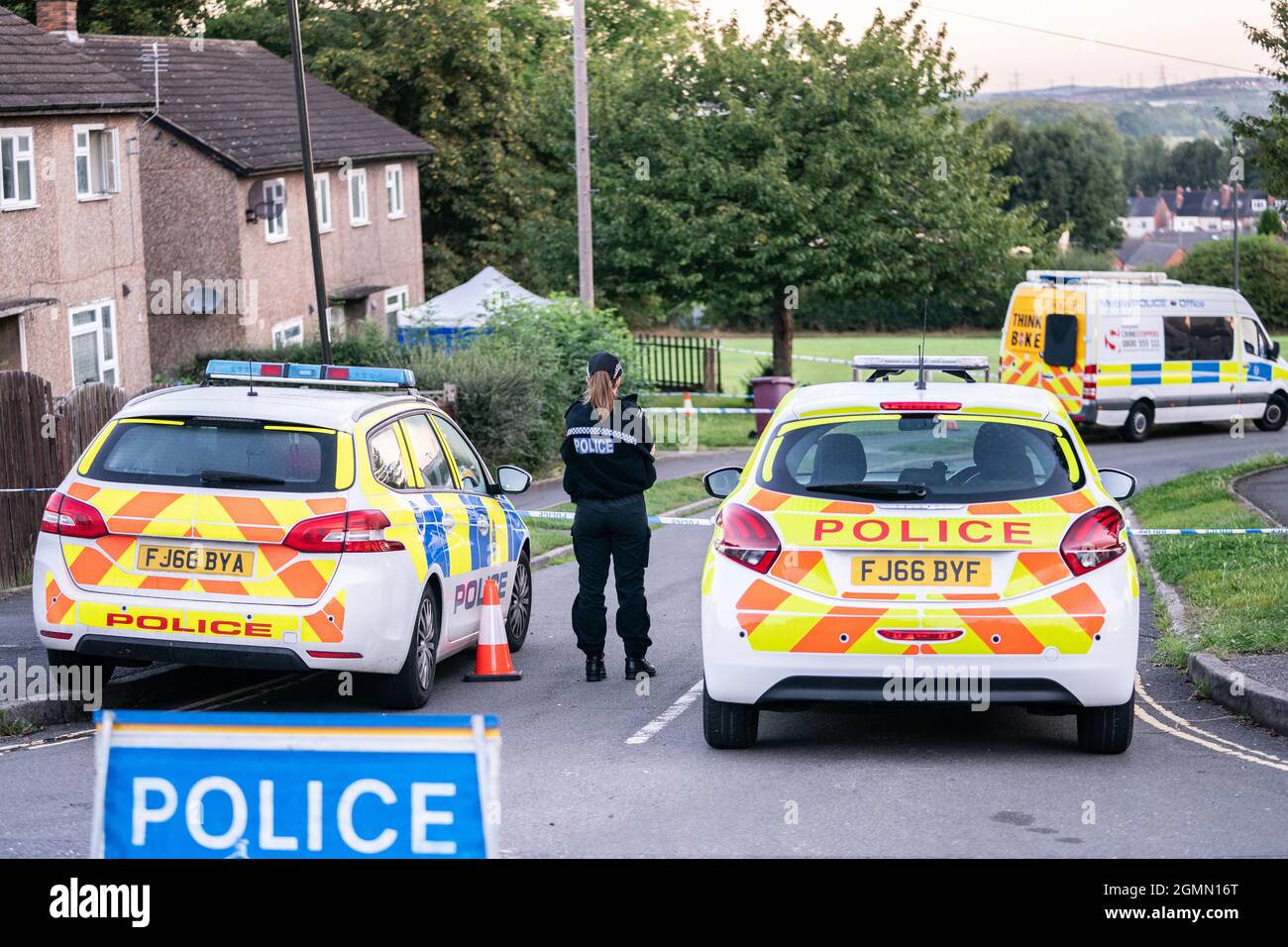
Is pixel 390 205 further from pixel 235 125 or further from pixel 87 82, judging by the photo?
pixel 87 82

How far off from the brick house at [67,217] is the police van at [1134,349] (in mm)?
15652

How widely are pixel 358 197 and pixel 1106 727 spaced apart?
1265 inches

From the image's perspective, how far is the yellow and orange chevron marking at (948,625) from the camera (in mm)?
7406

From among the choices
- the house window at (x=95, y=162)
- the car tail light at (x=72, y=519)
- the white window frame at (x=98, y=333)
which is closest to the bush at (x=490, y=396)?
the white window frame at (x=98, y=333)

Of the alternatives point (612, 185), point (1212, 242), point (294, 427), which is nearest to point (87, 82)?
point (612, 185)

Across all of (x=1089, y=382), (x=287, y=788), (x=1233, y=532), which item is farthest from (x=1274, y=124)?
(x=287, y=788)

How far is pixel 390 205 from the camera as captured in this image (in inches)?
1590

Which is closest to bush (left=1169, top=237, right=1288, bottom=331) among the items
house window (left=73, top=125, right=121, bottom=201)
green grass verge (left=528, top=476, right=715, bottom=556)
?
green grass verge (left=528, top=476, right=715, bottom=556)

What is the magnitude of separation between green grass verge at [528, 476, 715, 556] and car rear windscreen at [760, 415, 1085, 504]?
26.8 feet

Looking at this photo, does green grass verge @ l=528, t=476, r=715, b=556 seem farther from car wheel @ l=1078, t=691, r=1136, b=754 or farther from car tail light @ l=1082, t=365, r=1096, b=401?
car tail light @ l=1082, t=365, r=1096, b=401

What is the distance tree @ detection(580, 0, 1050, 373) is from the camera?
36750 mm

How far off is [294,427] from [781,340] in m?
31.4

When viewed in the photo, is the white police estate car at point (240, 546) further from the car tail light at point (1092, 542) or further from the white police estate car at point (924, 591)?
the car tail light at point (1092, 542)

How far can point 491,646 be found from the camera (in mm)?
10273
